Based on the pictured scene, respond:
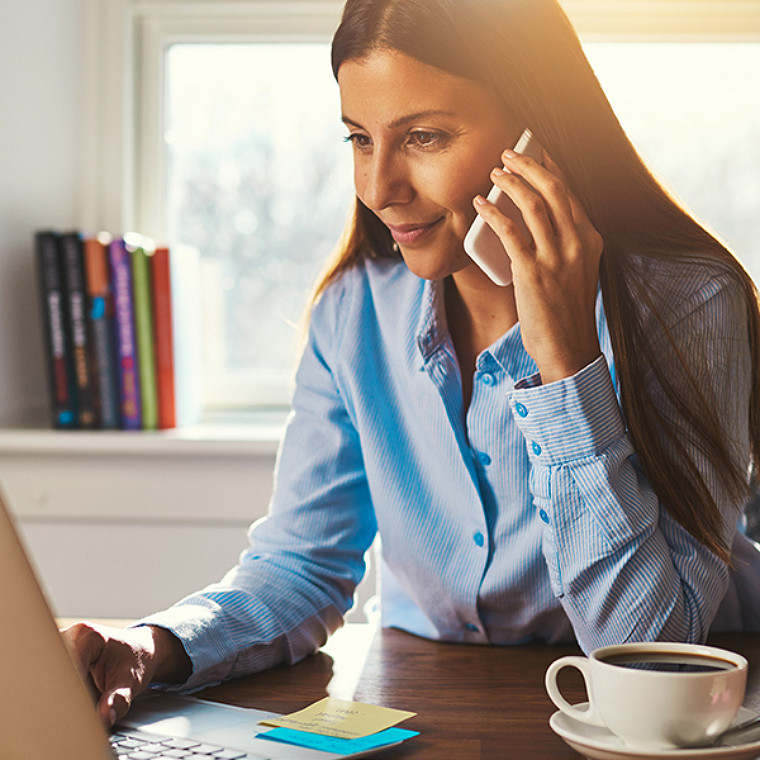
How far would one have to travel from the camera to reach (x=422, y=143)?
1.04m

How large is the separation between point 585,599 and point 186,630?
Result: 0.40 metres

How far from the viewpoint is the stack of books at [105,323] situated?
1.93 m

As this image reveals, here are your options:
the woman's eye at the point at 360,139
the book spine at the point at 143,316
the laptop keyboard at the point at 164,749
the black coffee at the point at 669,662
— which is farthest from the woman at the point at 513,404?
the book spine at the point at 143,316

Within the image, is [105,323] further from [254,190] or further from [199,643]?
[199,643]

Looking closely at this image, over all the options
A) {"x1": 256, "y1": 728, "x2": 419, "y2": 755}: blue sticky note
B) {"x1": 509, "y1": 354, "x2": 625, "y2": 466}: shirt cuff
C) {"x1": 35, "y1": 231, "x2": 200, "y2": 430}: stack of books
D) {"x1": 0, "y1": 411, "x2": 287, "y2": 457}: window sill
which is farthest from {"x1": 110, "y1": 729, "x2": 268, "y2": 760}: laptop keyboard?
{"x1": 35, "y1": 231, "x2": 200, "y2": 430}: stack of books

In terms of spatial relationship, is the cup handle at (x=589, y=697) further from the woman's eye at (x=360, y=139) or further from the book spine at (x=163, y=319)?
the book spine at (x=163, y=319)

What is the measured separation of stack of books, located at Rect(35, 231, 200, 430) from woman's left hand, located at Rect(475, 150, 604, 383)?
3.60ft

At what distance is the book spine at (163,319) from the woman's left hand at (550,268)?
3.55 feet

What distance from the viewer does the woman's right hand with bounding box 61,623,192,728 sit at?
75cm

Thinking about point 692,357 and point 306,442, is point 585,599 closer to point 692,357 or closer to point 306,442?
point 692,357

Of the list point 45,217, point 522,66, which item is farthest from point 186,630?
point 45,217

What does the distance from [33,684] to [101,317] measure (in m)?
1.56

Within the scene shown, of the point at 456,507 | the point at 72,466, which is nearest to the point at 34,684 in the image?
the point at 456,507

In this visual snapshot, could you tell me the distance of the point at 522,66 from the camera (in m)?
1.02
